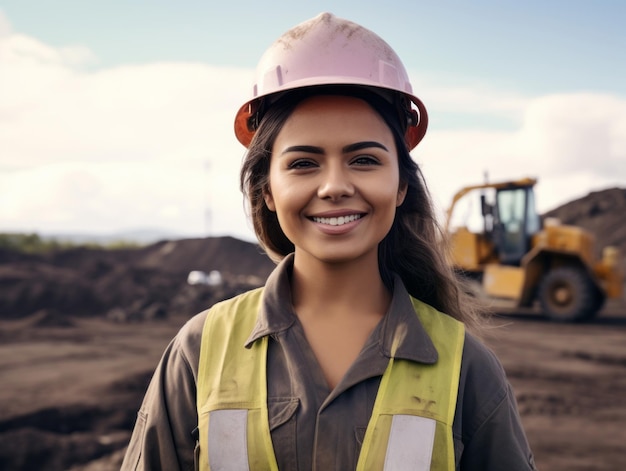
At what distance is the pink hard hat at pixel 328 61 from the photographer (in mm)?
1917

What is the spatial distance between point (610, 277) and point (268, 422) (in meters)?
13.4

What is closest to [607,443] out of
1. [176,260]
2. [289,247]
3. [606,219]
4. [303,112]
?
[289,247]

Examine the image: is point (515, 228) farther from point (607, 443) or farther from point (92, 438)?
point (92, 438)

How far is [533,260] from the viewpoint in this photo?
45.2ft

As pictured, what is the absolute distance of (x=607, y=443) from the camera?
6.56 m

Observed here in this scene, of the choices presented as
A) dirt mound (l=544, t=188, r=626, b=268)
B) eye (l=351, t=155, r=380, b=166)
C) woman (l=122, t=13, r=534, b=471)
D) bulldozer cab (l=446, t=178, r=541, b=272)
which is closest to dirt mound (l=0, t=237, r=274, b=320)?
bulldozer cab (l=446, t=178, r=541, b=272)

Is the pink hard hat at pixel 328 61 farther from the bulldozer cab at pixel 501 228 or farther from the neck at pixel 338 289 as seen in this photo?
the bulldozer cab at pixel 501 228

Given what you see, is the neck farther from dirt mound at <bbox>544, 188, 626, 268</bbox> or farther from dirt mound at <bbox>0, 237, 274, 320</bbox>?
dirt mound at <bbox>544, 188, 626, 268</bbox>

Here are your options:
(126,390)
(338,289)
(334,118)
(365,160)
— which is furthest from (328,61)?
(126,390)

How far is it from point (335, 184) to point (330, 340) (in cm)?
43

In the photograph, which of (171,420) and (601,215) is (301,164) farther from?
(601,215)

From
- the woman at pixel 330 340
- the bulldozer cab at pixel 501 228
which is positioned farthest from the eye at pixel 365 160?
the bulldozer cab at pixel 501 228

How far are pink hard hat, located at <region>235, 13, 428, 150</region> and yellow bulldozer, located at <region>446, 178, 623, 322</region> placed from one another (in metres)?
11.7

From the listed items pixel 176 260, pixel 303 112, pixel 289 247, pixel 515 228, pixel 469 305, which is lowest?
pixel 176 260
